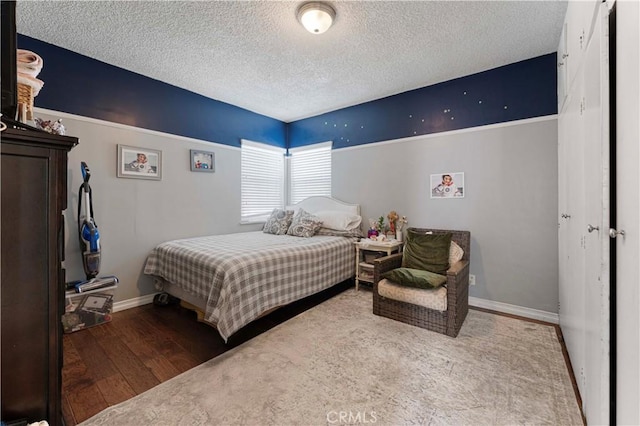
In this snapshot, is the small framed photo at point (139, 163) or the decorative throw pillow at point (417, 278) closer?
the decorative throw pillow at point (417, 278)

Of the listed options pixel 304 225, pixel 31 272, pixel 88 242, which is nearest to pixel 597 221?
pixel 31 272

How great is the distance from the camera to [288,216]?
4074mm

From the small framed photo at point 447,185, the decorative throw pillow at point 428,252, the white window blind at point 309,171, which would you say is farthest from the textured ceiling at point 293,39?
the decorative throw pillow at point 428,252

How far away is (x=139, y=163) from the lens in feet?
10.3

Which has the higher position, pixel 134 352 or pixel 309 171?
pixel 309 171

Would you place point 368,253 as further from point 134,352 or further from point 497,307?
point 134,352

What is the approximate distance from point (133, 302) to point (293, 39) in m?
3.25

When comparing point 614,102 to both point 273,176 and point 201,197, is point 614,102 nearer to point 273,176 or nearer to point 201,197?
point 201,197

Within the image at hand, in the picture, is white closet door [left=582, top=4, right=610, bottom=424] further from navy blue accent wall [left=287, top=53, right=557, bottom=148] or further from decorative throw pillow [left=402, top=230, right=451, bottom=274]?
navy blue accent wall [left=287, top=53, right=557, bottom=148]

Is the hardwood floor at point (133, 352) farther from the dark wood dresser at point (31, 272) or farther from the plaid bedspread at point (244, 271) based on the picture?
the dark wood dresser at point (31, 272)

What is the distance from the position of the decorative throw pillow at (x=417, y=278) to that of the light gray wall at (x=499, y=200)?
2.87 ft

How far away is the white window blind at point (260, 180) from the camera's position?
4336 mm

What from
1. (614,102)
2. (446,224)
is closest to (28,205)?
(614,102)

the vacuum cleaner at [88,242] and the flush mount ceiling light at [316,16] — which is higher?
the flush mount ceiling light at [316,16]
